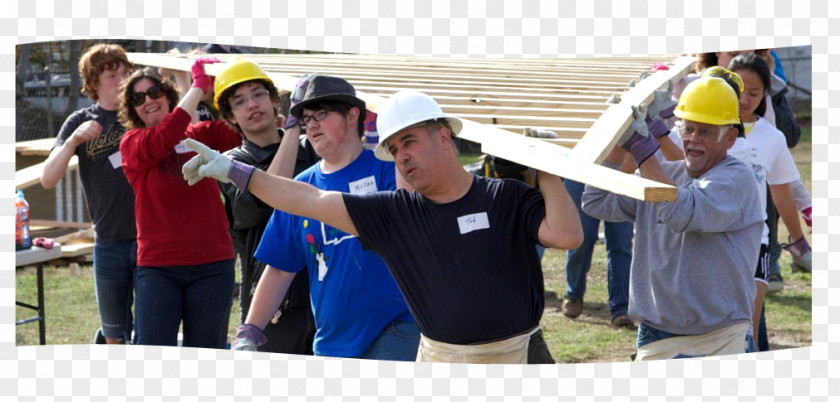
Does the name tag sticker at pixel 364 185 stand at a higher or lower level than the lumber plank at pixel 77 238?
higher

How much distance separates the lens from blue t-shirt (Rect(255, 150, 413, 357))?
3.45 metres

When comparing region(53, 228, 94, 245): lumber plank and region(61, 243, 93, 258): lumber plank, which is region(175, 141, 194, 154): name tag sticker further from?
region(53, 228, 94, 245): lumber plank

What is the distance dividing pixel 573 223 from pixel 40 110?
9701 millimetres

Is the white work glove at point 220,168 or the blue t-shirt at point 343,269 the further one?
the blue t-shirt at point 343,269

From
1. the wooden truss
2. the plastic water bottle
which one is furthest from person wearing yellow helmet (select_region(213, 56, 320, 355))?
the plastic water bottle

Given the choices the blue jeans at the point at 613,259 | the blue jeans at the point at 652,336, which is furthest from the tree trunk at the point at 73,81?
the blue jeans at the point at 652,336

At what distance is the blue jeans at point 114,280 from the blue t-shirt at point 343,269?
1683mm

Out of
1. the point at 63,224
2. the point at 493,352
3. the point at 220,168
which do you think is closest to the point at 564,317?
the point at 493,352

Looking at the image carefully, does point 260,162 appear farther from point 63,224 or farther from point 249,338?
point 63,224

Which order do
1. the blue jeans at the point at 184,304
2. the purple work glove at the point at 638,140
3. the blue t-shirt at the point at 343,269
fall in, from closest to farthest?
the purple work glove at the point at 638,140 < the blue t-shirt at the point at 343,269 < the blue jeans at the point at 184,304

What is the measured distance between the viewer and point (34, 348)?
A: 13.9ft

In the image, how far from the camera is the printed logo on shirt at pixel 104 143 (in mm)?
4980

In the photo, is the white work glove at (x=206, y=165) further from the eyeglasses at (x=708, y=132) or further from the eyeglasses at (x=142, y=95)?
the eyeglasses at (x=142, y=95)

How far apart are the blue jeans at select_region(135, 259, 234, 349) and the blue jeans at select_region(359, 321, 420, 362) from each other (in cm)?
134
